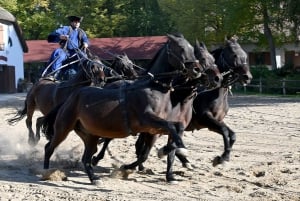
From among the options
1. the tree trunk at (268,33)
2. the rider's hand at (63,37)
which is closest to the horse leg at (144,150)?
the rider's hand at (63,37)

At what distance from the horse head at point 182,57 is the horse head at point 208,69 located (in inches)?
27.8

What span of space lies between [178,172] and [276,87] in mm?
26990

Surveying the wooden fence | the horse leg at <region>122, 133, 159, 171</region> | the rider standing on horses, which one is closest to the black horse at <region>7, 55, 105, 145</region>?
the rider standing on horses

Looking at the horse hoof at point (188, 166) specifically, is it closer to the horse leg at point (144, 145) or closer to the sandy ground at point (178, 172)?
the sandy ground at point (178, 172)

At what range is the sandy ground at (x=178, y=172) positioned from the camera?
8.14m

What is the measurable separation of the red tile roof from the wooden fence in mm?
11894

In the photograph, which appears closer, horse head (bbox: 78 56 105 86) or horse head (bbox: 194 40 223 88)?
horse head (bbox: 194 40 223 88)

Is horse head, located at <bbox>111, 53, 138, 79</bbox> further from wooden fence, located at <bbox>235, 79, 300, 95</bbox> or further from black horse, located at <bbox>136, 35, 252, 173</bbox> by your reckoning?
wooden fence, located at <bbox>235, 79, 300, 95</bbox>

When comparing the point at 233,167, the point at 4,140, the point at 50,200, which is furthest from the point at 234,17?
the point at 50,200

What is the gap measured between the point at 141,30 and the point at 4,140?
4525cm

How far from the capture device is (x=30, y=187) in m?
8.77

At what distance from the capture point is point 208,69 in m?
9.57

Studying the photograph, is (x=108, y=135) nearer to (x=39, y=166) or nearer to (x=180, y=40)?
(x=180, y=40)

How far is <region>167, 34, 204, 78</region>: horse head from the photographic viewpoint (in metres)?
8.60
